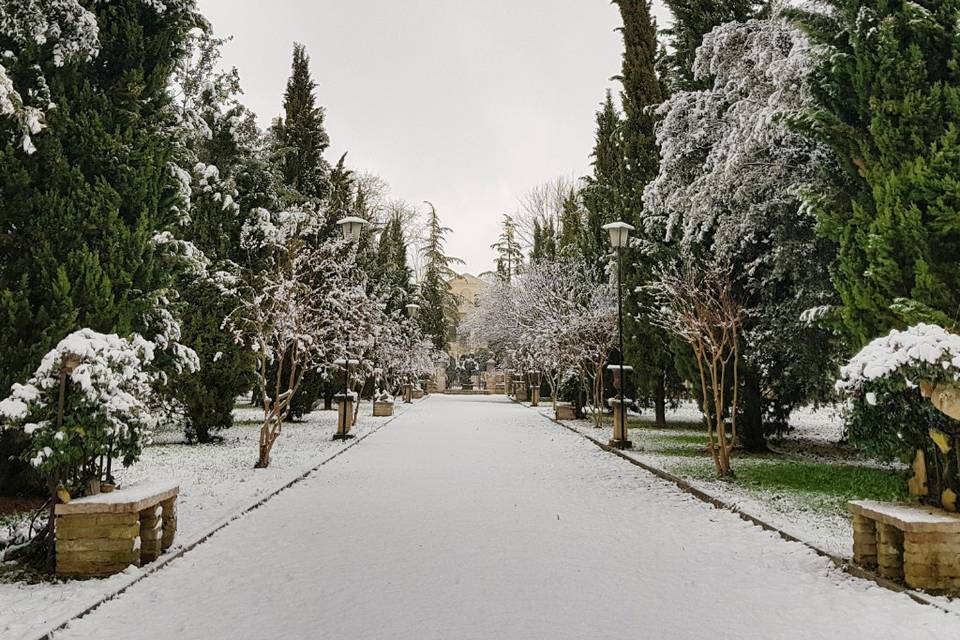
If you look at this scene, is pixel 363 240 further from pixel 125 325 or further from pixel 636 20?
pixel 125 325

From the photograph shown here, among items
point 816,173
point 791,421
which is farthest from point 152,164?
point 791,421

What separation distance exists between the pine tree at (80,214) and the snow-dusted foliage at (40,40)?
46 millimetres

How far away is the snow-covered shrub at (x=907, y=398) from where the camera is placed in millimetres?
4609

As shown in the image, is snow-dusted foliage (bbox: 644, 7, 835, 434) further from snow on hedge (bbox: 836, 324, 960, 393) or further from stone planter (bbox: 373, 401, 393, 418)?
stone planter (bbox: 373, 401, 393, 418)

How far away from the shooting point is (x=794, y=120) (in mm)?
7484

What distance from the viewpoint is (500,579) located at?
189 inches

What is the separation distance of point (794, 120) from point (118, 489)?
765 centimetres

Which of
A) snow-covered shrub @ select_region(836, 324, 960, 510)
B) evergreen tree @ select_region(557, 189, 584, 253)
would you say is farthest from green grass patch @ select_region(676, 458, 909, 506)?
evergreen tree @ select_region(557, 189, 584, 253)

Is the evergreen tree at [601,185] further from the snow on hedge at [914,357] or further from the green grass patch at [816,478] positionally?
the snow on hedge at [914,357]

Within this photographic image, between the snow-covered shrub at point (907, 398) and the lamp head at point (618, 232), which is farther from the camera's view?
the lamp head at point (618, 232)

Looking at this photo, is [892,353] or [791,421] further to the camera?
[791,421]


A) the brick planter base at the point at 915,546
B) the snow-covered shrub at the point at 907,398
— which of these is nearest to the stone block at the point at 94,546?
the brick planter base at the point at 915,546

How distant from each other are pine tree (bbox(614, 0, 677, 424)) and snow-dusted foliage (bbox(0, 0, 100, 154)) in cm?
1481

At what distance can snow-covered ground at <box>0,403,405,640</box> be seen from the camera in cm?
401
